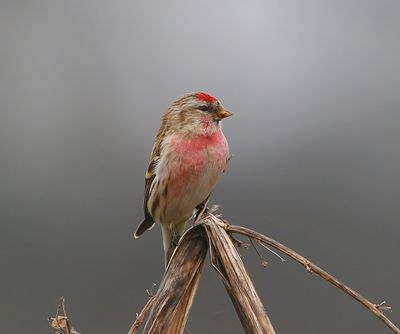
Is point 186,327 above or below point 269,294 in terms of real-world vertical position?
below

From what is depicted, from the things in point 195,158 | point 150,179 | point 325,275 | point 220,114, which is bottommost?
point 325,275

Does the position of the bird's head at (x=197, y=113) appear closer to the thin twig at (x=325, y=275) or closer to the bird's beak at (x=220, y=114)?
the bird's beak at (x=220, y=114)

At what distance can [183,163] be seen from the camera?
5148 mm

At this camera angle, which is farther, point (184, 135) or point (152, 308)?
point (184, 135)

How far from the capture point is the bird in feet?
16.5

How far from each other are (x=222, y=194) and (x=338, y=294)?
3363 mm

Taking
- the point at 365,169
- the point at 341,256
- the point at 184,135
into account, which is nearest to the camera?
the point at 184,135

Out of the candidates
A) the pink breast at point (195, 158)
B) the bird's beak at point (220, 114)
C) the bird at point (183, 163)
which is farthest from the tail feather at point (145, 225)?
the bird's beak at point (220, 114)

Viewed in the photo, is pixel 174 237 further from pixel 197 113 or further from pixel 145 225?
pixel 197 113

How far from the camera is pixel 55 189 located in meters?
13.3

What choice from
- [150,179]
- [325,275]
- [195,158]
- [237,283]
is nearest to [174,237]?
[150,179]

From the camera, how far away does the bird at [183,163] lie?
5.04 meters

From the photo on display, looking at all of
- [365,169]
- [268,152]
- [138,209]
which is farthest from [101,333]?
[268,152]

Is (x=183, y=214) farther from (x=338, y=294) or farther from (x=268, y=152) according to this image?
(x=268, y=152)
